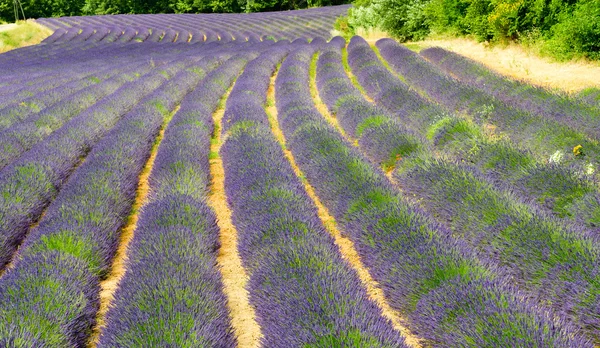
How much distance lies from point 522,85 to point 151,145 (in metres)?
7.22

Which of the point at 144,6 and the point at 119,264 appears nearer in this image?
the point at 119,264

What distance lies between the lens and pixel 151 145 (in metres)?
7.90

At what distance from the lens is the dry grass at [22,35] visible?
98.8 ft

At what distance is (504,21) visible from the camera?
1489 cm

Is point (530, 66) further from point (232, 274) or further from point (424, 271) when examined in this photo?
point (232, 274)

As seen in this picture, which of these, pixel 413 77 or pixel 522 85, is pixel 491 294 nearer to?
pixel 522 85

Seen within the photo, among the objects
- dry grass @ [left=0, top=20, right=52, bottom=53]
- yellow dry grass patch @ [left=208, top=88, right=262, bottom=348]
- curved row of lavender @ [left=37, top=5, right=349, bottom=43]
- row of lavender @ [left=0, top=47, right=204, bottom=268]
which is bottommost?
curved row of lavender @ [left=37, top=5, right=349, bottom=43]

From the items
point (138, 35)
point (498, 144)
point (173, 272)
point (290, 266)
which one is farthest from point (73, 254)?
point (138, 35)

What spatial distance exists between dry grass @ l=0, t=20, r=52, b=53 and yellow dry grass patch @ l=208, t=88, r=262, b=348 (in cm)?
2922

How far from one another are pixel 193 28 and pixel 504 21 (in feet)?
84.3

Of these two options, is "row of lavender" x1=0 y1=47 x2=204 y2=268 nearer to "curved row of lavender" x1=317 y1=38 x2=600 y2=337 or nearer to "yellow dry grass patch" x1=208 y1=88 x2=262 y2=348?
"yellow dry grass patch" x1=208 y1=88 x2=262 y2=348

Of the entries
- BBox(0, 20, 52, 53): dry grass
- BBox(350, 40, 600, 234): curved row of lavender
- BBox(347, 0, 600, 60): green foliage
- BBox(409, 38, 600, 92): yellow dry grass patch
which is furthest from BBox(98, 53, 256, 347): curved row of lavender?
BBox(0, 20, 52, 53): dry grass

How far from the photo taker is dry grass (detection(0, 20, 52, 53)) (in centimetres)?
3011

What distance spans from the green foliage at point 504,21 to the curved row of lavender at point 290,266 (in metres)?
9.17
